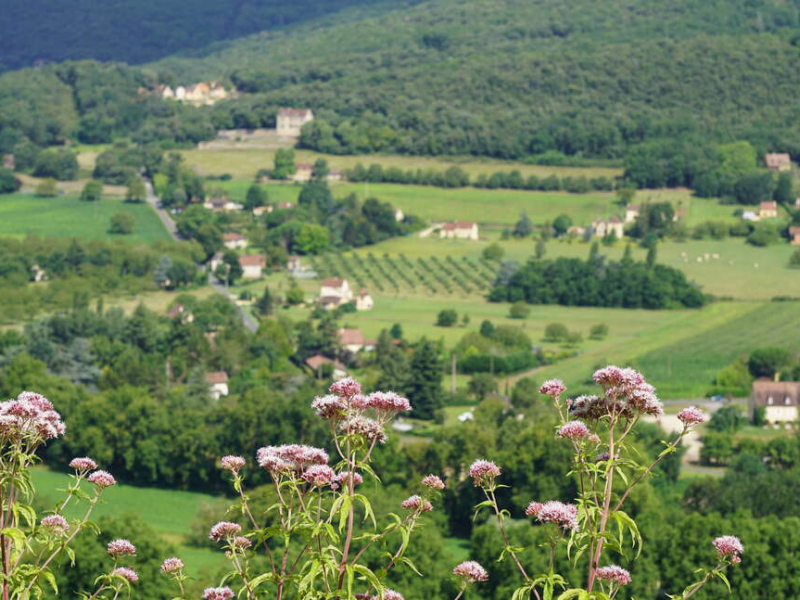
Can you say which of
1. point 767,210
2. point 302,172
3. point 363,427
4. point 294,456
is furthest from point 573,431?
point 302,172

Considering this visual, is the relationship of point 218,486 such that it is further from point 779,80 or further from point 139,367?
point 779,80

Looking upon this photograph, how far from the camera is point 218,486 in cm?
4394

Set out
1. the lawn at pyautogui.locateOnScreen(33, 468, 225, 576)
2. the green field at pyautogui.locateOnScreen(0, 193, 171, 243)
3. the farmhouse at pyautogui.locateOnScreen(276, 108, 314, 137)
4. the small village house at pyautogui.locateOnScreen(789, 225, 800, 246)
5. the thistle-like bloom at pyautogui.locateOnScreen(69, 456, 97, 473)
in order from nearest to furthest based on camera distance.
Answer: the thistle-like bloom at pyautogui.locateOnScreen(69, 456, 97, 473) → the lawn at pyautogui.locateOnScreen(33, 468, 225, 576) → the small village house at pyautogui.locateOnScreen(789, 225, 800, 246) → the green field at pyautogui.locateOnScreen(0, 193, 171, 243) → the farmhouse at pyautogui.locateOnScreen(276, 108, 314, 137)

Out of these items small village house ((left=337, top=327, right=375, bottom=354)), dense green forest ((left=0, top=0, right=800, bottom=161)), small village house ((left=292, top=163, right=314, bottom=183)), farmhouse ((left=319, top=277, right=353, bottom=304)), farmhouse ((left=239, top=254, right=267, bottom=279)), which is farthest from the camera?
dense green forest ((left=0, top=0, right=800, bottom=161))

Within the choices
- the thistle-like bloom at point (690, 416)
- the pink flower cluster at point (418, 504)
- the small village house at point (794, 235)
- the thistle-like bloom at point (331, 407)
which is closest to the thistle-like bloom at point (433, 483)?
the pink flower cluster at point (418, 504)

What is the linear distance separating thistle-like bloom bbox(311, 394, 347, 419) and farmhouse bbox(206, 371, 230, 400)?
47659mm

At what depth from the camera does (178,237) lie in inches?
3492

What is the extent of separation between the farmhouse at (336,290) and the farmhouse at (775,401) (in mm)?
23095

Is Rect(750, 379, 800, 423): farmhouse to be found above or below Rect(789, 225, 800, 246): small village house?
above

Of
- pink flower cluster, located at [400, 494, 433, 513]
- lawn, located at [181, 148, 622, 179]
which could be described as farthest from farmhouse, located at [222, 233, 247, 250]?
pink flower cluster, located at [400, 494, 433, 513]

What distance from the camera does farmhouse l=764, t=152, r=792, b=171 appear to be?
110 meters

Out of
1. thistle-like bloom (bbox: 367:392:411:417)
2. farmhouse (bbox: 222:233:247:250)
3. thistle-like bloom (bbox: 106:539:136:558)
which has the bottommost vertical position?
farmhouse (bbox: 222:233:247:250)

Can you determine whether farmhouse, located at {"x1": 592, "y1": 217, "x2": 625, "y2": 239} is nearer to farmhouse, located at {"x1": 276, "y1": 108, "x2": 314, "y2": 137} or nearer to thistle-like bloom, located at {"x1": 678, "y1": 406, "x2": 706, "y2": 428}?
farmhouse, located at {"x1": 276, "y1": 108, "x2": 314, "y2": 137}

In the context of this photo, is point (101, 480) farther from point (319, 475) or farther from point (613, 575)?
point (613, 575)
